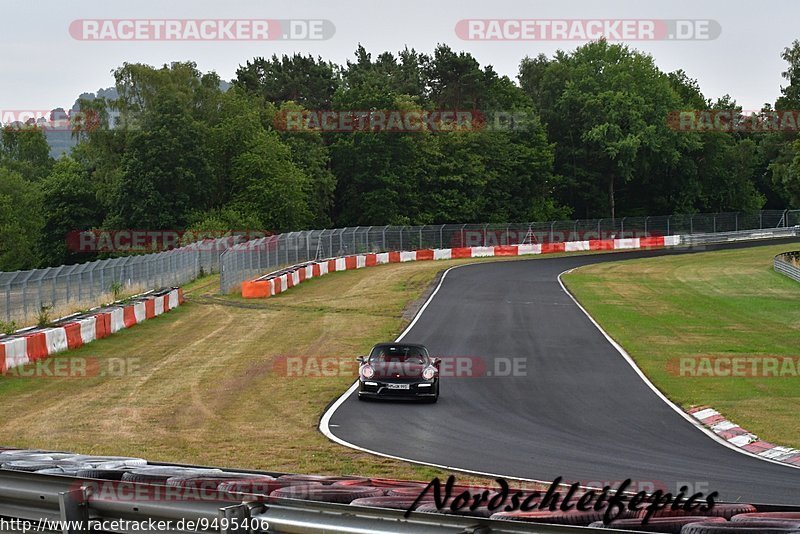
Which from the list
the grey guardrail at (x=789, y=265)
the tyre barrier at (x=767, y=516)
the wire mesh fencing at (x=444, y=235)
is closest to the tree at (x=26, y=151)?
the wire mesh fencing at (x=444, y=235)

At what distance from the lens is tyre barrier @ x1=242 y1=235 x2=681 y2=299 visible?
46.0 meters

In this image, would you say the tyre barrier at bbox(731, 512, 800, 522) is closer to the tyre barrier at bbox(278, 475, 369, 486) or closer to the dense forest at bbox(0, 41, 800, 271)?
the tyre barrier at bbox(278, 475, 369, 486)

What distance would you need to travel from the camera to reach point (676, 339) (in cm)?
3169

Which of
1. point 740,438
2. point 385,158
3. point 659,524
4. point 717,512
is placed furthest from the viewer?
point 385,158

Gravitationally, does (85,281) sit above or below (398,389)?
above

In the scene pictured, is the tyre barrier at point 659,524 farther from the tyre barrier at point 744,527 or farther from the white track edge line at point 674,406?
the white track edge line at point 674,406

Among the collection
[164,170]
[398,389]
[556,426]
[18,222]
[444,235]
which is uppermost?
[164,170]

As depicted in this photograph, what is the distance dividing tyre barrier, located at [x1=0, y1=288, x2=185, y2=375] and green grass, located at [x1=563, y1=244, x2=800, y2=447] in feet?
50.4

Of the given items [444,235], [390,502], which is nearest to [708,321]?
[390,502]

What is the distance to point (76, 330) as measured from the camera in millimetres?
28828

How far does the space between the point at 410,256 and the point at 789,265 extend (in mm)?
23801

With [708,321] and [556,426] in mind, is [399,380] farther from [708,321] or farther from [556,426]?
[708,321]

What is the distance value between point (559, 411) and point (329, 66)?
3985 inches

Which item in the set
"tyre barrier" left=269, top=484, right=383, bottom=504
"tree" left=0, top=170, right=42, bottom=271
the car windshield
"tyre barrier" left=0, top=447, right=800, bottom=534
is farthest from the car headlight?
"tree" left=0, top=170, right=42, bottom=271
